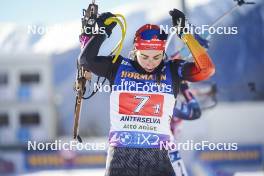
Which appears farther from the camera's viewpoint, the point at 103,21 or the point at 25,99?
the point at 25,99

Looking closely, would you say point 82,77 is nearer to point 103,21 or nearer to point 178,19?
point 103,21

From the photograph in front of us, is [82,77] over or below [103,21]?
below

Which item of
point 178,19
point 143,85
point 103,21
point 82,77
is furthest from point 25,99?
point 178,19

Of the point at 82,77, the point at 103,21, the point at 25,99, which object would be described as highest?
the point at 103,21

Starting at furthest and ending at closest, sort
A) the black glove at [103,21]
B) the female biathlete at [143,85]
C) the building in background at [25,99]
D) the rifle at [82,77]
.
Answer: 1. the building in background at [25,99]
2. the rifle at [82,77]
3. the black glove at [103,21]
4. the female biathlete at [143,85]

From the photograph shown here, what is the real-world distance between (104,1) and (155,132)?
1061 mm

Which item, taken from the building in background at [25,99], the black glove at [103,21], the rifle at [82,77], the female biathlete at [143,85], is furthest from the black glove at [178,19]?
the building in background at [25,99]

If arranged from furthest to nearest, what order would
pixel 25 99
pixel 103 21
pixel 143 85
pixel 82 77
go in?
pixel 25 99
pixel 82 77
pixel 103 21
pixel 143 85

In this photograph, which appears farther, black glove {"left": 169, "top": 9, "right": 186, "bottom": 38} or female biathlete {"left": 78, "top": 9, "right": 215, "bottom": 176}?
black glove {"left": 169, "top": 9, "right": 186, "bottom": 38}

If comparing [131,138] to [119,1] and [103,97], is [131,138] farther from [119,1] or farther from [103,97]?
[119,1]

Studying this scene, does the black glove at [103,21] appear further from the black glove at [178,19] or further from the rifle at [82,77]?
the black glove at [178,19]

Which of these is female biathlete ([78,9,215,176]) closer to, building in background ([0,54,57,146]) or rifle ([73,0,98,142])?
rifle ([73,0,98,142])

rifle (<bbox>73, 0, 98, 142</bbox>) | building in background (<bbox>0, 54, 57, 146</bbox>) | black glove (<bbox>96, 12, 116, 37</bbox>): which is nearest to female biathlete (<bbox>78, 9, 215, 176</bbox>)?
black glove (<bbox>96, 12, 116, 37</bbox>)

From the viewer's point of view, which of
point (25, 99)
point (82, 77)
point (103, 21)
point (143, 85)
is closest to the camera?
point (143, 85)
